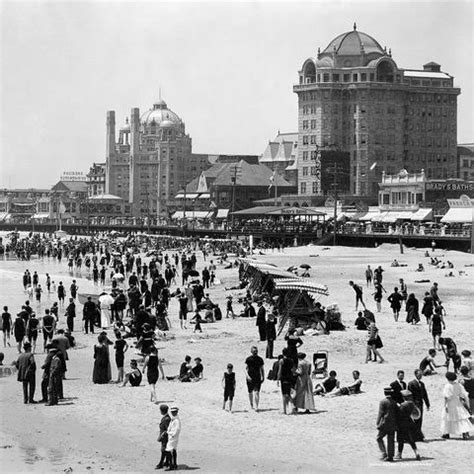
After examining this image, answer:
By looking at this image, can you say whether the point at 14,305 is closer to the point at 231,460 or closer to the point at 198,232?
the point at 231,460

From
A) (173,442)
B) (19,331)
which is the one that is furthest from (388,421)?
(19,331)

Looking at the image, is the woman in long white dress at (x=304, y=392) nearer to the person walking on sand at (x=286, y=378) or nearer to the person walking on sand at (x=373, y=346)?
the person walking on sand at (x=286, y=378)

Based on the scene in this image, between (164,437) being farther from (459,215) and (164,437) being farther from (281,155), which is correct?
(281,155)

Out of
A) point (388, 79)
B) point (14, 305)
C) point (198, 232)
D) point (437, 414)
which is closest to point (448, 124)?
point (388, 79)

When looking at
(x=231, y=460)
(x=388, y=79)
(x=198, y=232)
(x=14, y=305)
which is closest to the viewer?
(x=231, y=460)

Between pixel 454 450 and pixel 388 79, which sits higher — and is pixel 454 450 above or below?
below

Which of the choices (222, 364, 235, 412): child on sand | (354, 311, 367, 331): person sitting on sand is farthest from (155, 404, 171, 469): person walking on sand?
(354, 311, 367, 331): person sitting on sand

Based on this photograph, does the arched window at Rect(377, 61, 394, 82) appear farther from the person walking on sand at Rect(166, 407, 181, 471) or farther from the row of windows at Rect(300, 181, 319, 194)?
the person walking on sand at Rect(166, 407, 181, 471)
